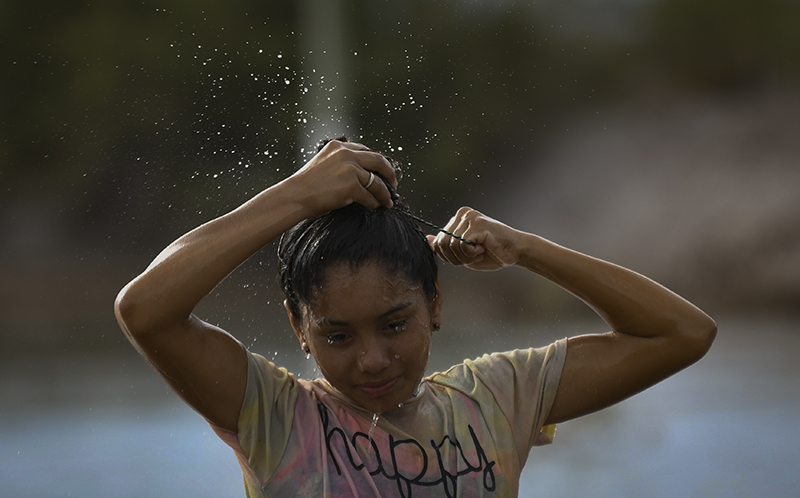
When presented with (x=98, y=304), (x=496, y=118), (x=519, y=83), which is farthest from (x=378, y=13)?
(x=98, y=304)

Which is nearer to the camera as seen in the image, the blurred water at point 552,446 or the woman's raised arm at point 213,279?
the woman's raised arm at point 213,279

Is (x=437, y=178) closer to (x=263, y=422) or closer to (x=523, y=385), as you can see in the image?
(x=523, y=385)

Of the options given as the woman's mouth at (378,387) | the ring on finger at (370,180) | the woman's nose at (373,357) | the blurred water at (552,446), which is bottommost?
the blurred water at (552,446)

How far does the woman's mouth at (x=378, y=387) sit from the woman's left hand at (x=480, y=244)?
259mm

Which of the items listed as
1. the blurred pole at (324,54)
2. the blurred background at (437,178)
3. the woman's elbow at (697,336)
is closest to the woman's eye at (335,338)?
the woman's elbow at (697,336)

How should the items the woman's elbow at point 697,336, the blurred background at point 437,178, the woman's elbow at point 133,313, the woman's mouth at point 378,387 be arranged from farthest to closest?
the blurred background at point 437,178, the woman's elbow at point 697,336, the woman's mouth at point 378,387, the woman's elbow at point 133,313

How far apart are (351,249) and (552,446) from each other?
94.6 inches

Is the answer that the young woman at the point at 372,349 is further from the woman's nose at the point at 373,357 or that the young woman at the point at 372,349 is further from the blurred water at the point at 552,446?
the blurred water at the point at 552,446

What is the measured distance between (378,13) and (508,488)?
5431 millimetres

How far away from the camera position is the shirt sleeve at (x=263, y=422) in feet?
4.47

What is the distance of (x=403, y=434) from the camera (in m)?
1.44

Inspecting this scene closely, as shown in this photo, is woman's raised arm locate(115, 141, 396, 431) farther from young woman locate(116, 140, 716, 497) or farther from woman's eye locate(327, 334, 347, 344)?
woman's eye locate(327, 334, 347, 344)

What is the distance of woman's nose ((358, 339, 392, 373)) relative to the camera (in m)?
1.31

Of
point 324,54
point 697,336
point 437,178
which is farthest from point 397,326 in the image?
point 324,54
